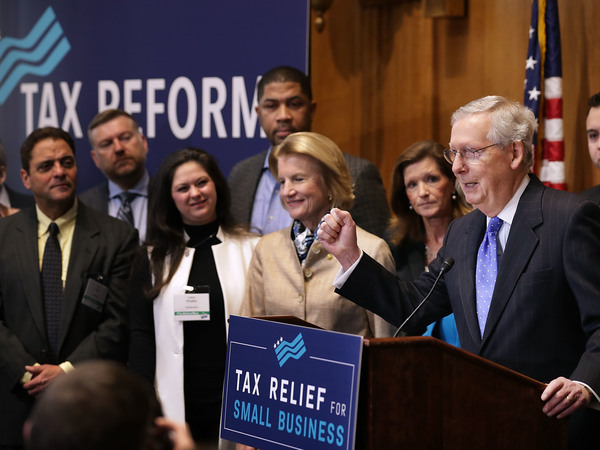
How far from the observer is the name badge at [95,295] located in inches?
146

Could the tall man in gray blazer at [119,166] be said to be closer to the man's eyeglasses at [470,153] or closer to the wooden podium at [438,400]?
the man's eyeglasses at [470,153]

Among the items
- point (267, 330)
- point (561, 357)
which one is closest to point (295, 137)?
point (267, 330)

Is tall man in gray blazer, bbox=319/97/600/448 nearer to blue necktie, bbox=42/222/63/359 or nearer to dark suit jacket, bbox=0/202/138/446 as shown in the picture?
dark suit jacket, bbox=0/202/138/446

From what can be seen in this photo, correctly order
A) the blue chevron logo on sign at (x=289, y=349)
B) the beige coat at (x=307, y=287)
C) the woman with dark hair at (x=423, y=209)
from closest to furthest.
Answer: the blue chevron logo on sign at (x=289, y=349) < the beige coat at (x=307, y=287) < the woman with dark hair at (x=423, y=209)

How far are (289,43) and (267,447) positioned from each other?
9.06 feet

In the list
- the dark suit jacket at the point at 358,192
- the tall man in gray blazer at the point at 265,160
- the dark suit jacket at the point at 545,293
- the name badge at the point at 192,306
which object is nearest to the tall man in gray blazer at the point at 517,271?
the dark suit jacket at the point at 545,293

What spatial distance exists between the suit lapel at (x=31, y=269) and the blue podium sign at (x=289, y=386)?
1.62 m

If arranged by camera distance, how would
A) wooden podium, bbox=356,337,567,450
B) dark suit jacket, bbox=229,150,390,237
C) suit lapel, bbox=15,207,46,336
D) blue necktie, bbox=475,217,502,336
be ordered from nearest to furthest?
wooden podium, bbox=356,337,567,450 < blue necktie, bbox=475,217,502,336 < suit lapel, bbox=15,207,46,336 < dark suit jacket, bbox=229,150,390,237

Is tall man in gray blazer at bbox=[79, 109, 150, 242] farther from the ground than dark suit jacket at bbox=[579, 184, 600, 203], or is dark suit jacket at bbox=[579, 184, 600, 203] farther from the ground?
tall man in gray blazer at bbox=[79, 109, 150, 242]

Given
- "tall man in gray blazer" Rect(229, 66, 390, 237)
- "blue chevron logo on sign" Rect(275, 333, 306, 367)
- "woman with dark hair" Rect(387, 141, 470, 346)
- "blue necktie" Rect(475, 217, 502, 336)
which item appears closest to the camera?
"blue chevron logo on sign" Rect(275, 333, 306, 367)

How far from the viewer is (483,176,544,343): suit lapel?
2326 millimetres

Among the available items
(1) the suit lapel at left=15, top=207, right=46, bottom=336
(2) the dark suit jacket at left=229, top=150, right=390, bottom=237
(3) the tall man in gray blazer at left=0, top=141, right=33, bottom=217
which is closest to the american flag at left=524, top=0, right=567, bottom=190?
(2) the dark suit jacket at left=229, top=150, right=390, bottom=237

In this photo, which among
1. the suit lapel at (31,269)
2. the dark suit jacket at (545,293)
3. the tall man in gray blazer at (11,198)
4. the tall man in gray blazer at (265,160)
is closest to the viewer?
the dark suit jacket at (545,293)

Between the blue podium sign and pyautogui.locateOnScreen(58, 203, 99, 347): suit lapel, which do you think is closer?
the blue podium sign
